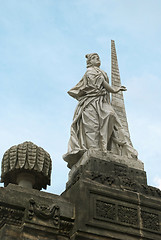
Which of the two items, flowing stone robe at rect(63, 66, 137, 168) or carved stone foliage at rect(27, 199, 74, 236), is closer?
carved stone foliage at rect(27, 199, 74, 236)

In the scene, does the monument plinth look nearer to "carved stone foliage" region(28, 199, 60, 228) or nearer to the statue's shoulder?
"carved stone foliage" region(28, 199, 60, 228)

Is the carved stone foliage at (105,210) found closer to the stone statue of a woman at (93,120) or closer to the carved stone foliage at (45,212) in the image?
the carved stone foliage at (45,212)

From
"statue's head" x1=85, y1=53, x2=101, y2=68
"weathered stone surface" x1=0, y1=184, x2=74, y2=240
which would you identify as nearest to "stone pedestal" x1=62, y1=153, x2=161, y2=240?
"weathered stone surface" x1=0, y1=184, x2=74, y2=240

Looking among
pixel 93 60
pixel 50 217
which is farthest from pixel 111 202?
pixel 93 60

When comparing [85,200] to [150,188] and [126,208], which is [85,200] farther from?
[150,188]

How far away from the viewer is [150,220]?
9.24m

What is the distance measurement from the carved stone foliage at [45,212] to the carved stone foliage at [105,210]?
940mm

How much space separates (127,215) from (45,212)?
200 cm

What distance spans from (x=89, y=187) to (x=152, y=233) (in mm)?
1769

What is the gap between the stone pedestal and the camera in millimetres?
8508

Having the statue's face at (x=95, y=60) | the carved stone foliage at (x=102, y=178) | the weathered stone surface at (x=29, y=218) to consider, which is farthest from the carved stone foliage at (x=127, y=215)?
the statue's face at (x=95, y=60)

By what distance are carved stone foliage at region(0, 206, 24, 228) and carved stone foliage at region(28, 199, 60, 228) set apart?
21cm

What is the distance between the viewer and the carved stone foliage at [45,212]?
26.6ft

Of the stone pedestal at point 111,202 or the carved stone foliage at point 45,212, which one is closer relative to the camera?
the carved stone foliage at point 45,212
